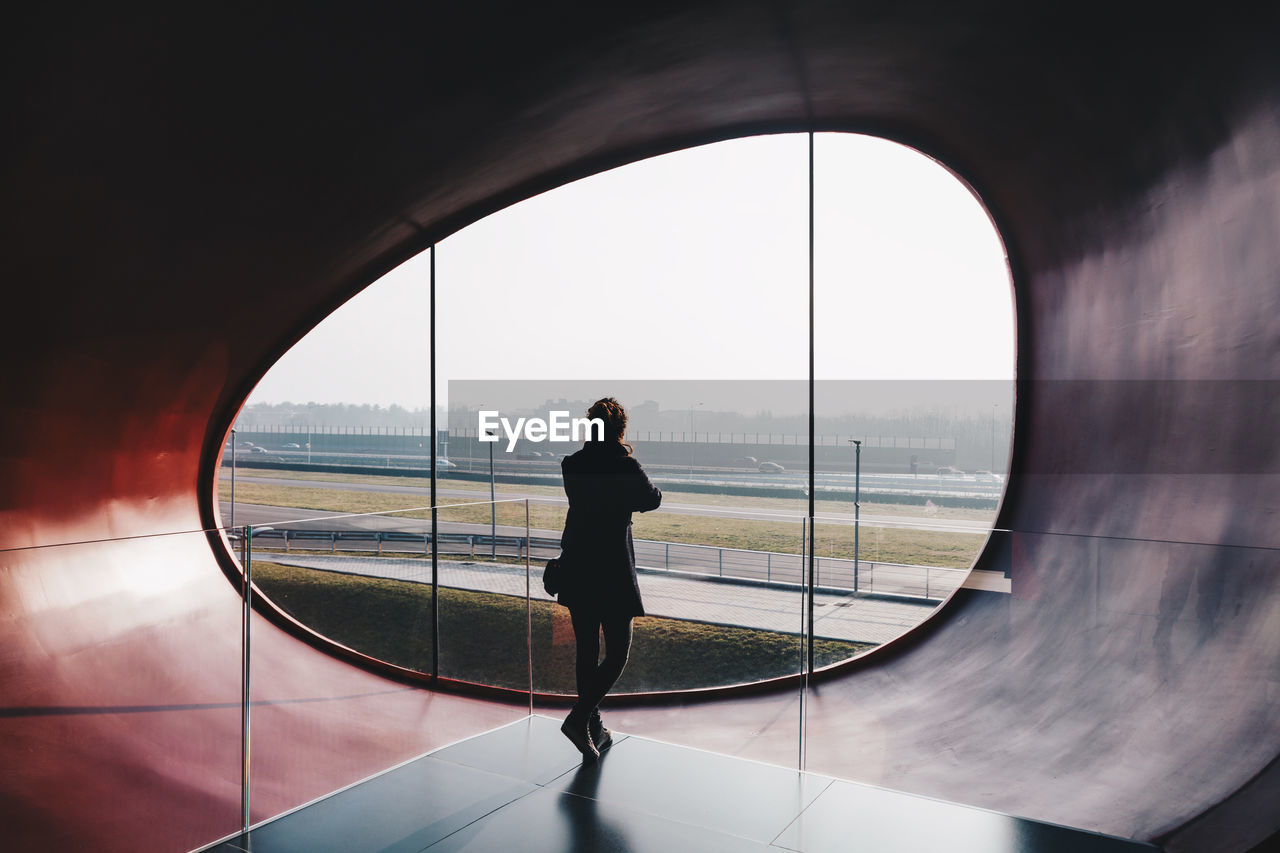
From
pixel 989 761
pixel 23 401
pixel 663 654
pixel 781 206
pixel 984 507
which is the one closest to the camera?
pixel 989 761

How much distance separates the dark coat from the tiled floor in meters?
0.70

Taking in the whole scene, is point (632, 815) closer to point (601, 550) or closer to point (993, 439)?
point (601, 550)

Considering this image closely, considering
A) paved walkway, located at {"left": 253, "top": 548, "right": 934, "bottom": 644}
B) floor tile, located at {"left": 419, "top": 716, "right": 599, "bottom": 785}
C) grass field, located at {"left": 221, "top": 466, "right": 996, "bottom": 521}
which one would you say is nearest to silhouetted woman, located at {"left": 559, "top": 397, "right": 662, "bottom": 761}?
floor tile, located at {"left": 419, "top": 716, "right": 599, "bottom": 785}

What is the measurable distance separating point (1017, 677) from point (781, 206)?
134 ft

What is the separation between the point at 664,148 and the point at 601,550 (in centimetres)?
331

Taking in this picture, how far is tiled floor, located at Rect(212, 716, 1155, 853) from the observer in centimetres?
265

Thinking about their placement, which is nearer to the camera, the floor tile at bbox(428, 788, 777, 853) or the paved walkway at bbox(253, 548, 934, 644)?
the floor tile at bbox(428, 788, 777, 853)

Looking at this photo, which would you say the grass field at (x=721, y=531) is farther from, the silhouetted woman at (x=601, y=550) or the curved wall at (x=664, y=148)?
the silhouetted woman at (x=601, y=550)

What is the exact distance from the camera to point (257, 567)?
3041 millimetres

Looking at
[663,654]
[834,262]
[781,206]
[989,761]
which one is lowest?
[663,654]

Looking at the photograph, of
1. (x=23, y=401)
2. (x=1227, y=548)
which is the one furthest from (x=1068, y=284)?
(x=23, y=401)

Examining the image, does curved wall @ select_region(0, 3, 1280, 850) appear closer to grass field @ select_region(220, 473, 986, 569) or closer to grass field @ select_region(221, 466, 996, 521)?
grass field @ select_region(220, 473, 986, 569)

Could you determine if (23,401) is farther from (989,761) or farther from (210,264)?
(989,761)

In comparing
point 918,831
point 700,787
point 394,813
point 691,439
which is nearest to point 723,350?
point 691,439
